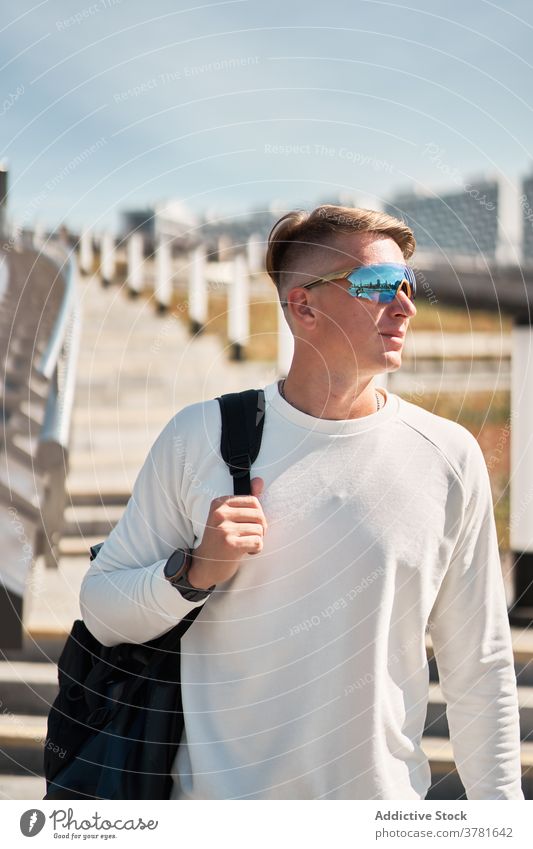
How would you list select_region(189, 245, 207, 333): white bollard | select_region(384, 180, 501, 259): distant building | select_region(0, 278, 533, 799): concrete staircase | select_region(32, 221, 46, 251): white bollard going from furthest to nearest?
select_region(32, 221, 46, 251): white bollard
select_region(189, 245, 207, 333): white bollard
select_region(384, 180, 501, 259): distant building
select_region(0, 278, 533, 799): concrete staircase

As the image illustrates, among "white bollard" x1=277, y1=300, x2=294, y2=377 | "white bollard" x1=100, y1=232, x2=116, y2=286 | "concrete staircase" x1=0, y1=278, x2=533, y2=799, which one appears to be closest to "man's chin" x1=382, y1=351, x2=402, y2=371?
"concrete staircase" x1=0, y1=278, x2=533, y2=799

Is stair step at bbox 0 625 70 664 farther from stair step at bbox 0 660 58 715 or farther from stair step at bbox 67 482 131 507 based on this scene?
stair step at bbox 67 482 131 507

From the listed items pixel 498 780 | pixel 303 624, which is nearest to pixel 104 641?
pixel 303 624

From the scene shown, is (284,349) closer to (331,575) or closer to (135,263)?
(135,263)

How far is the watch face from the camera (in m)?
1.49

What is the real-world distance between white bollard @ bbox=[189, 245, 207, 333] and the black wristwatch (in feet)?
Answer: 11.2

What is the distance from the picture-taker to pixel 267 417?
1.66 meters

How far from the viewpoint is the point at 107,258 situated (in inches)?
262

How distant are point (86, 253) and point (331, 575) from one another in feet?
18.6

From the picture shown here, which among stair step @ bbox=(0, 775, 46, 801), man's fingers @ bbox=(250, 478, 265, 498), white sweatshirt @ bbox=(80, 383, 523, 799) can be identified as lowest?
stair step @ bbox=(0, 775, 46, 801)
